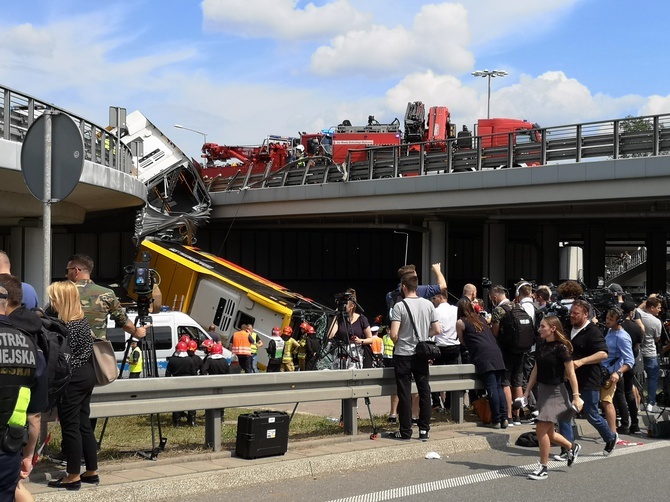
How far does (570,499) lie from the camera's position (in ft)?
23.4

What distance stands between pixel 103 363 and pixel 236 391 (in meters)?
1.59

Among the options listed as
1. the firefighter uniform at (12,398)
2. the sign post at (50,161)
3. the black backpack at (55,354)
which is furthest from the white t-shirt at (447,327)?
the firefighter uniform at (12,398)

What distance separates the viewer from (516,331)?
10539 mm

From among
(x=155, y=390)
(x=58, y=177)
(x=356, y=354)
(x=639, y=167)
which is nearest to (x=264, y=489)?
(x=155, y=390)

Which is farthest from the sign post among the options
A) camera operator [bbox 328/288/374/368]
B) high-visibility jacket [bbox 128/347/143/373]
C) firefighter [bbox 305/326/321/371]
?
firefighter [bbox 305/326/321/371]

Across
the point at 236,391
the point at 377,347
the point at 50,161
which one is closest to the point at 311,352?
the point at 377,347

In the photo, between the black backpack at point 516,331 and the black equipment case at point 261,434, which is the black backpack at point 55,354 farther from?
the black backpack at point 516,331

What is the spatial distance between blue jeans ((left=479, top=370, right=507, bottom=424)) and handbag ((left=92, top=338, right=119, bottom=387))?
16.3ft

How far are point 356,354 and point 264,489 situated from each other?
4815 millimetres

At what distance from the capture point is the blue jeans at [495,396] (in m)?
10.1

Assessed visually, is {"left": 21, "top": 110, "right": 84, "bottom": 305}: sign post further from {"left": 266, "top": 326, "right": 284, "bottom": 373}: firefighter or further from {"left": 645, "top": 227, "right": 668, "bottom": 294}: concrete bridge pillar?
{"left": 645, "top": 227, "right": 668, "bottom": 294}: concrete bridge pillar

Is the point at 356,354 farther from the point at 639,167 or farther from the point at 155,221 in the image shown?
the point at 155,221

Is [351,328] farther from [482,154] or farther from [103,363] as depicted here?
[482,154]

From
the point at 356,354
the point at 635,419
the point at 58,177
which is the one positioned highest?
the point at 58,177
